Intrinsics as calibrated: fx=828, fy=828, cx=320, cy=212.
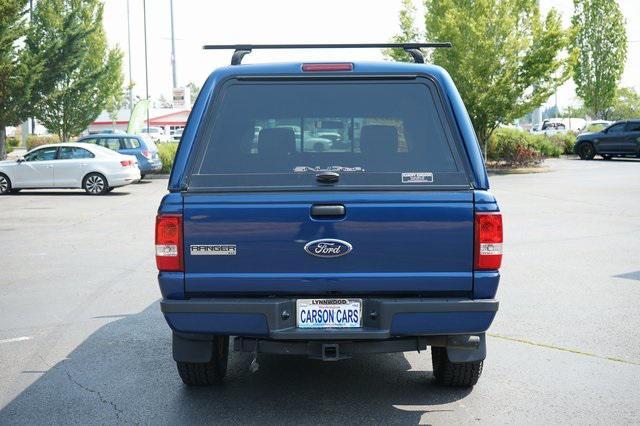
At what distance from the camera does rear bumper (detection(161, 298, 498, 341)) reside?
4566mm

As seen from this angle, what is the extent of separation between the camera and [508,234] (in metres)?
13.7

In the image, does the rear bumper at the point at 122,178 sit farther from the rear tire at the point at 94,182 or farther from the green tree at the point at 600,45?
the green tree at the point at 600,45

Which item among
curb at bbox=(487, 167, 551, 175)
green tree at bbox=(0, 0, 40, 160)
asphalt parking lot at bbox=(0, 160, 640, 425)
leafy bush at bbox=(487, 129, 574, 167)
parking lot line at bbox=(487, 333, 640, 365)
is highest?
green tree at bbox=(0, 0, 40, 160)

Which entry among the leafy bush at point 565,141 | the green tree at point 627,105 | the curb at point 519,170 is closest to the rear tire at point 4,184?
the curb at point 519,170

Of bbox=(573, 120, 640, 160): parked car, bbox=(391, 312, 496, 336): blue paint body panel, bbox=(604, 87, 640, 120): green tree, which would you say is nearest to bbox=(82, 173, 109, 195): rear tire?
bbox=(391, 312, 496, 336): blue paint body panel

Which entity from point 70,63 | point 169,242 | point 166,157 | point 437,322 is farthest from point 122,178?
point 437,322

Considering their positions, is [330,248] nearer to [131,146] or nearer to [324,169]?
[324,169]

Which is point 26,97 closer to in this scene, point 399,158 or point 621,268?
point 621,268

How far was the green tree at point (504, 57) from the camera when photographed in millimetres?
31391

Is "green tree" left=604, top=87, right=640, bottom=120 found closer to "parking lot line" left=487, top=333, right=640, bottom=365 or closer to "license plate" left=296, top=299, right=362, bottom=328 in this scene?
"parking lot line" left=487, top=333, right=640, bottom=365

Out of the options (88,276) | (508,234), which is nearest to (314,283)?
(88,276)

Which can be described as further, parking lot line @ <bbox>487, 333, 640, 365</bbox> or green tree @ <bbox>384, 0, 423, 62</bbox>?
green tree @ <bbox>384, 0, 423, 62</bbox>

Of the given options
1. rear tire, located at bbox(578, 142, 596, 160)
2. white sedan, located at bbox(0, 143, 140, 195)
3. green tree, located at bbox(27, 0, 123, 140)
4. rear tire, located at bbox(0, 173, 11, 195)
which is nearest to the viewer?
white sedan, located at bbox(0, 143, 140, 195)

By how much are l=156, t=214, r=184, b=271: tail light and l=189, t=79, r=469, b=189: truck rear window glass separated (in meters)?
0.24
